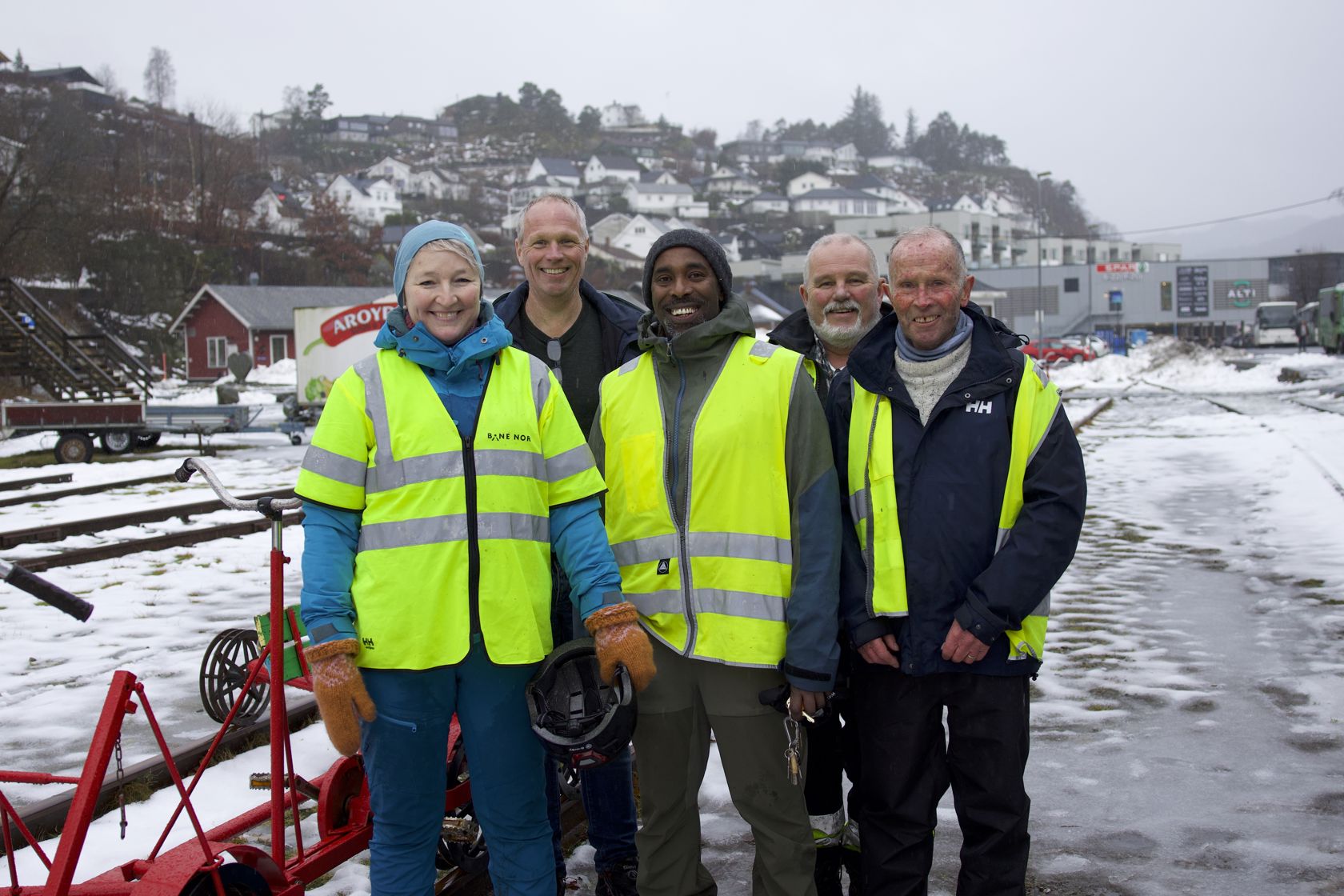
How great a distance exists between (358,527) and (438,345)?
0.55 metres

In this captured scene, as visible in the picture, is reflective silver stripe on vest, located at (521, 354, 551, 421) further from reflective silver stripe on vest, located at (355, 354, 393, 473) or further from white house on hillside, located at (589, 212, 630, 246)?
white house on hillside, located at (589, 212, 630, 246)

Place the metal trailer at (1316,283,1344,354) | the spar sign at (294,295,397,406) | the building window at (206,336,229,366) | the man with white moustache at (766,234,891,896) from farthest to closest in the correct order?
the building window at (206,336,229,366) < the metal trailer at (1316,283,1344,354) < the spar sign at (294,295,397,406) < the man with white moustache at (766,234,891,896)

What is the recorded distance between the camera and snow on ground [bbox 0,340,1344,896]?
4051 mm

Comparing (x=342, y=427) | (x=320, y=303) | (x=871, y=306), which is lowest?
(x=342, y=427)

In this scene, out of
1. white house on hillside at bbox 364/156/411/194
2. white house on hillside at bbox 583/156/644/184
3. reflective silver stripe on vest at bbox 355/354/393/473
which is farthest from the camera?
white house on hillside at bbox 583/156/644/184

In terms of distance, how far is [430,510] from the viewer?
2977 millimetres

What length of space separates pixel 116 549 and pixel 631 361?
8484 mm

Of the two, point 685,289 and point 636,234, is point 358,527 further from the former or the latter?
point 636,234

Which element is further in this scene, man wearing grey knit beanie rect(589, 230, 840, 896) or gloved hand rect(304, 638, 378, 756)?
man wearing grey knit beanie rect(589, 230, 840, 896)

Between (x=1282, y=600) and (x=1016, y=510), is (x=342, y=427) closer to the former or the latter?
(x=1016, y=510)

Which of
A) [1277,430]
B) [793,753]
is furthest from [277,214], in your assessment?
[793,753]

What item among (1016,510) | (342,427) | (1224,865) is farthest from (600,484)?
(1224,865)

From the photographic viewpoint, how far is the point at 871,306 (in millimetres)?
4352

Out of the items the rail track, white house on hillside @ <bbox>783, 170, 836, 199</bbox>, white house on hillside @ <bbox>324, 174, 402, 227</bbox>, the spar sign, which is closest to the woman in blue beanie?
the rail track
